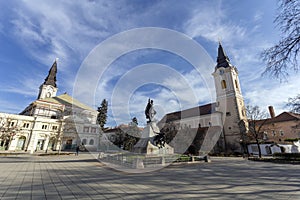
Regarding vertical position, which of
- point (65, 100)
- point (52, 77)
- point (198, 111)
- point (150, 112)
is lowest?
point (150, 112)

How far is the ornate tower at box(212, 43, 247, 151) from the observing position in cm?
3398

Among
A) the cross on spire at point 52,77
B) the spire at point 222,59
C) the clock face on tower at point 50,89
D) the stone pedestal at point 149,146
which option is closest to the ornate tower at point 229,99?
the spire at point 222,59

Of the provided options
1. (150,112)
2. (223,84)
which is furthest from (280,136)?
(150,112)

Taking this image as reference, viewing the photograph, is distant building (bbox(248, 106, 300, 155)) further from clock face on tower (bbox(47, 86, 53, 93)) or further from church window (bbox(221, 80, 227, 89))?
clock face on tower (bbox(47, 86, 53, 93))

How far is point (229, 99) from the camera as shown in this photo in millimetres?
37875

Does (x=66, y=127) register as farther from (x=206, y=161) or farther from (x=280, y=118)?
(x=280, y=118)

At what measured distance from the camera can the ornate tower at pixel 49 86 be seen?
5031 cm

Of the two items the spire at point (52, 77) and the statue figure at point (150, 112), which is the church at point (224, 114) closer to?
the statue figure at point (150, 112)

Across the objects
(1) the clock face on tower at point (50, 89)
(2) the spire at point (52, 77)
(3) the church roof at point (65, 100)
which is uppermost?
(2) the spire at point (52, 77)

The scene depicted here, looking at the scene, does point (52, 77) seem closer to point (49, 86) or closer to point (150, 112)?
point (49, 86)

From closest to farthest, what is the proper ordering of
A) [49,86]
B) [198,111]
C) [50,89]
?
[198,111], [49,86], [50,89]

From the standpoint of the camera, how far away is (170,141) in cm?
3008

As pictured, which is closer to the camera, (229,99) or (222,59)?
(229,99)

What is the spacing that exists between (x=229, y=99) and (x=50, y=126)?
45.2m
